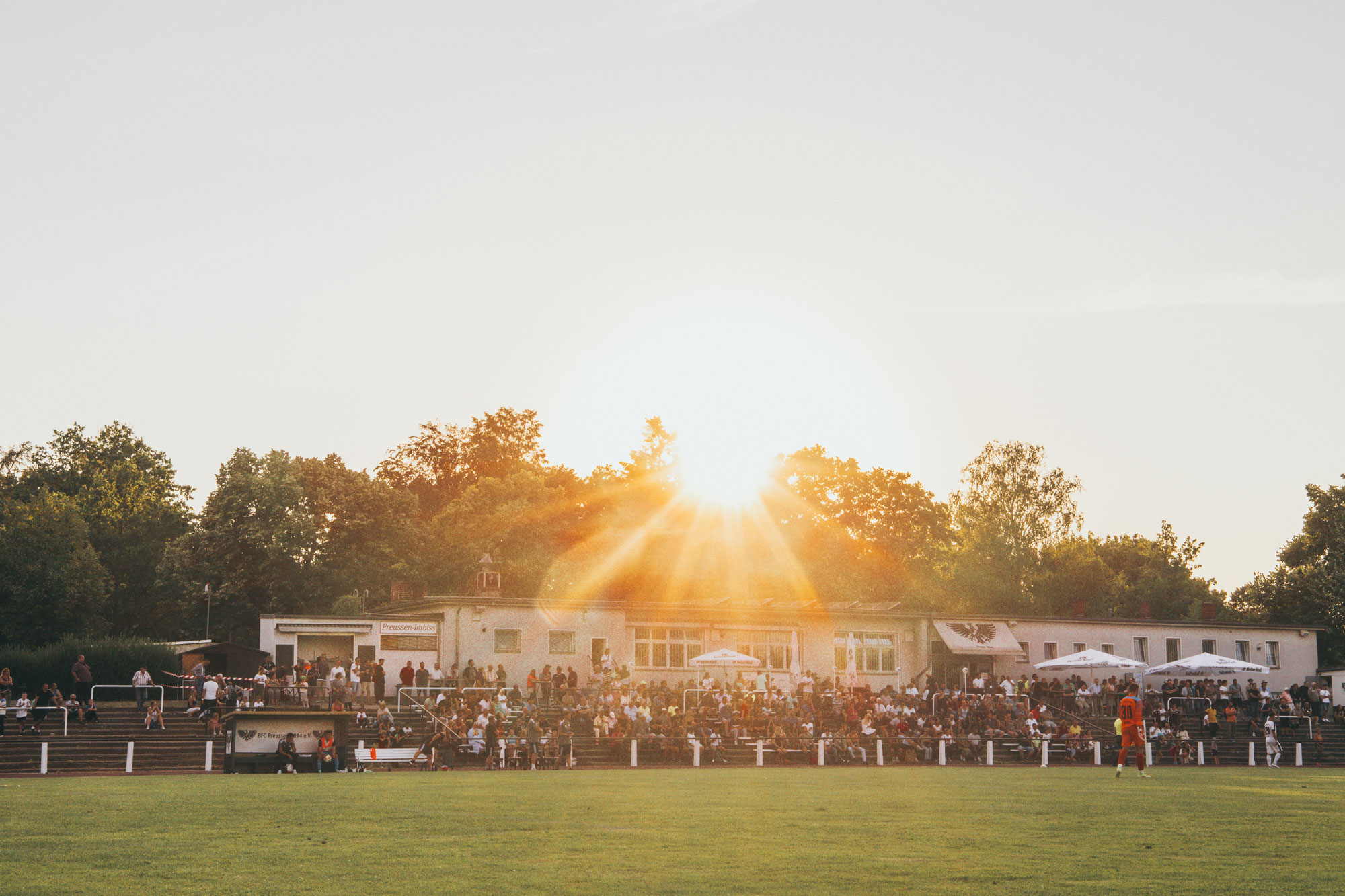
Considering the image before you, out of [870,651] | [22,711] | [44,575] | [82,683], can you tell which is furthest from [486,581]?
[44,575]

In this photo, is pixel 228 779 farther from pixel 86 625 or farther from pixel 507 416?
pixel 507 416

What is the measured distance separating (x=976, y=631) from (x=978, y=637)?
0.28 meters

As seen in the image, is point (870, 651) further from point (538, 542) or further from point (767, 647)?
point (538, 542)

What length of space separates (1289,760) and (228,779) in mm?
33373

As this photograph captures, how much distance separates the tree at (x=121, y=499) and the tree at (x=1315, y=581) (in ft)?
198

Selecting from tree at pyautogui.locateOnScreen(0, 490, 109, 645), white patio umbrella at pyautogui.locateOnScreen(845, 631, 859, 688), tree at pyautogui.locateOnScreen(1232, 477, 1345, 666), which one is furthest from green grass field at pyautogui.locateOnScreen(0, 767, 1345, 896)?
tree at pyautogui.locateOnScreen(1232, 477, 1345, 666)

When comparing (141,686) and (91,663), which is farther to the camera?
(91,663)

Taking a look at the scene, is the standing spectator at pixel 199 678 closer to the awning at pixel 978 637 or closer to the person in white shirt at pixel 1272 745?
the awning at pixel 978 637

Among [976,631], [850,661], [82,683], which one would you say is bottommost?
[82,683]

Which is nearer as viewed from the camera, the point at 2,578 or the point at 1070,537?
the point at 2,578

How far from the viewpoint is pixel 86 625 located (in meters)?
64.0

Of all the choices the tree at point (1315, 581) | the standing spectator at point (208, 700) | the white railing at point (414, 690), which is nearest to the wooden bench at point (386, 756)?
the white railing at point (414, 690)

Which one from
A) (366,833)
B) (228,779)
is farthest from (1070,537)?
(366,833)

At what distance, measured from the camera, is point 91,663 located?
47.3 meters
